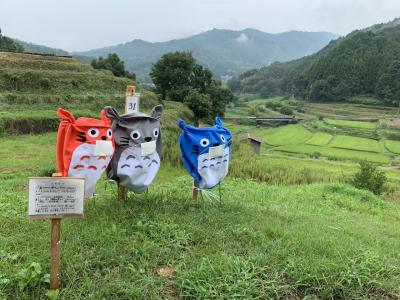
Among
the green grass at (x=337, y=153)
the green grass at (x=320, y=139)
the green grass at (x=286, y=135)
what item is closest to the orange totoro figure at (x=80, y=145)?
the green grass at (x=337, y=153)

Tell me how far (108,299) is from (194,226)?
1.45m

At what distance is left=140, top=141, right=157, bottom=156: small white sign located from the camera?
436cm

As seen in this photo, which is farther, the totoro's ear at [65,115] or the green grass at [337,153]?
the green grass at [337,153]

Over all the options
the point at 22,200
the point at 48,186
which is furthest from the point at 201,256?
the point at 22,200

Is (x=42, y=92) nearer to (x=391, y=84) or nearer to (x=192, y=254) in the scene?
(x=192, y=254)

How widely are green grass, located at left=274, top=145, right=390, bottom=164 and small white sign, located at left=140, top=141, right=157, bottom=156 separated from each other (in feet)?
104

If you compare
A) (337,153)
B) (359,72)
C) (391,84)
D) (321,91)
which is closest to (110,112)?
(337,153)

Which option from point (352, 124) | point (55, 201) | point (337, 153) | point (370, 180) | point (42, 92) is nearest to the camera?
point (55, 201)

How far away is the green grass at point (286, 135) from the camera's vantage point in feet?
138

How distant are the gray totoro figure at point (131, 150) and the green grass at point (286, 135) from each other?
37.3 m

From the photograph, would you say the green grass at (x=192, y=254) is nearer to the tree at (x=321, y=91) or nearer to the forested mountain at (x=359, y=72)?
the forested mountain at (x=359, y=72)

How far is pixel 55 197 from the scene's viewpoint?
2834mm

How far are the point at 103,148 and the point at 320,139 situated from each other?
41467mm

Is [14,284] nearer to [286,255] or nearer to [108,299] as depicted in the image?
[108,299]
